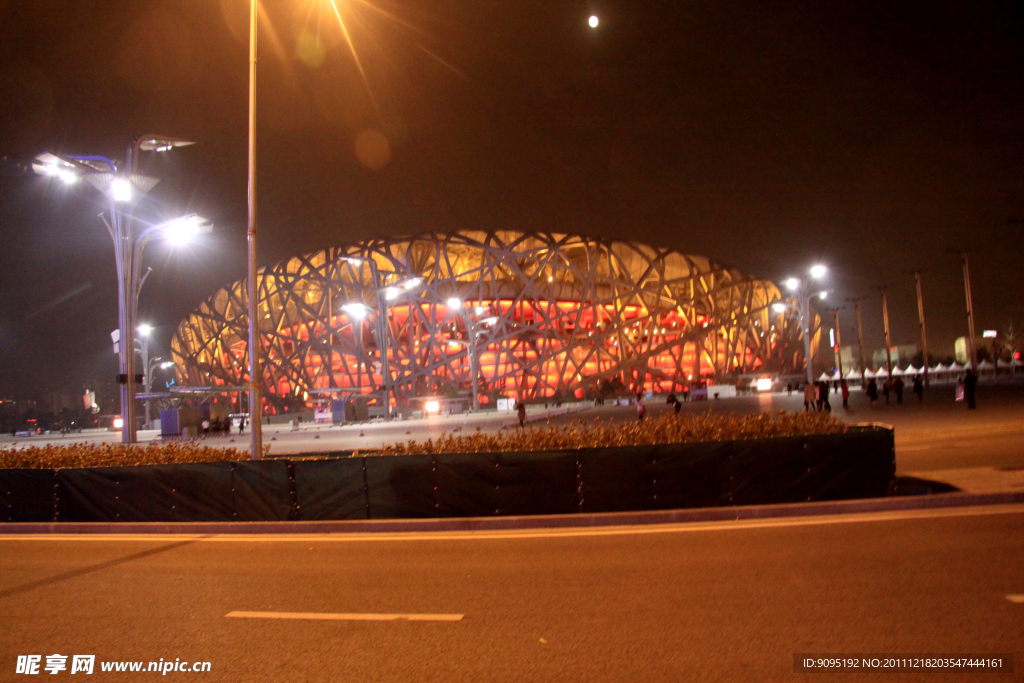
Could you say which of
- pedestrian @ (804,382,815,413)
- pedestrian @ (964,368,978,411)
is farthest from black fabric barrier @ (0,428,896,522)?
pedestrian @ (964,368,978,411)

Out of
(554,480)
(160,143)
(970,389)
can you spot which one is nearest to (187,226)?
(160,143)

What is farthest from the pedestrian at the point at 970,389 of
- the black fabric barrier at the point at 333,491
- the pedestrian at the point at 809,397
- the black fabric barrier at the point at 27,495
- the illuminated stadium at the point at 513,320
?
the illuminated stadium at the point at 513,320

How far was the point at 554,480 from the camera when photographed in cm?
998

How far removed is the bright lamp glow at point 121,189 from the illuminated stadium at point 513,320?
49333 mm

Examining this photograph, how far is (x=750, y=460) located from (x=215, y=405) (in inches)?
1536

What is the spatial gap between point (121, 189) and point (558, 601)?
20568 mm

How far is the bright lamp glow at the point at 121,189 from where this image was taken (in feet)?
69.5

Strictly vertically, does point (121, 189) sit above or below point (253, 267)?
above

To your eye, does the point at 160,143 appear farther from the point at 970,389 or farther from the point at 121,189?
the point at 970,389

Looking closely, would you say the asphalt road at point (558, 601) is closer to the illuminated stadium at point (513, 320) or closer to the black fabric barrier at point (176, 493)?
the black fabric barrier at point (176, 493)

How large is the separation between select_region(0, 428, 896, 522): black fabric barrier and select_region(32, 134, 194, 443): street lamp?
1145 cm

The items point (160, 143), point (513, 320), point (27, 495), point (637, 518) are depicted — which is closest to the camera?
point (637, 518)

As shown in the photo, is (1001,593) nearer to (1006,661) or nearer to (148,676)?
(1006,661)

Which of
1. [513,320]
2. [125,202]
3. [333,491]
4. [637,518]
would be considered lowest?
[637,518]
